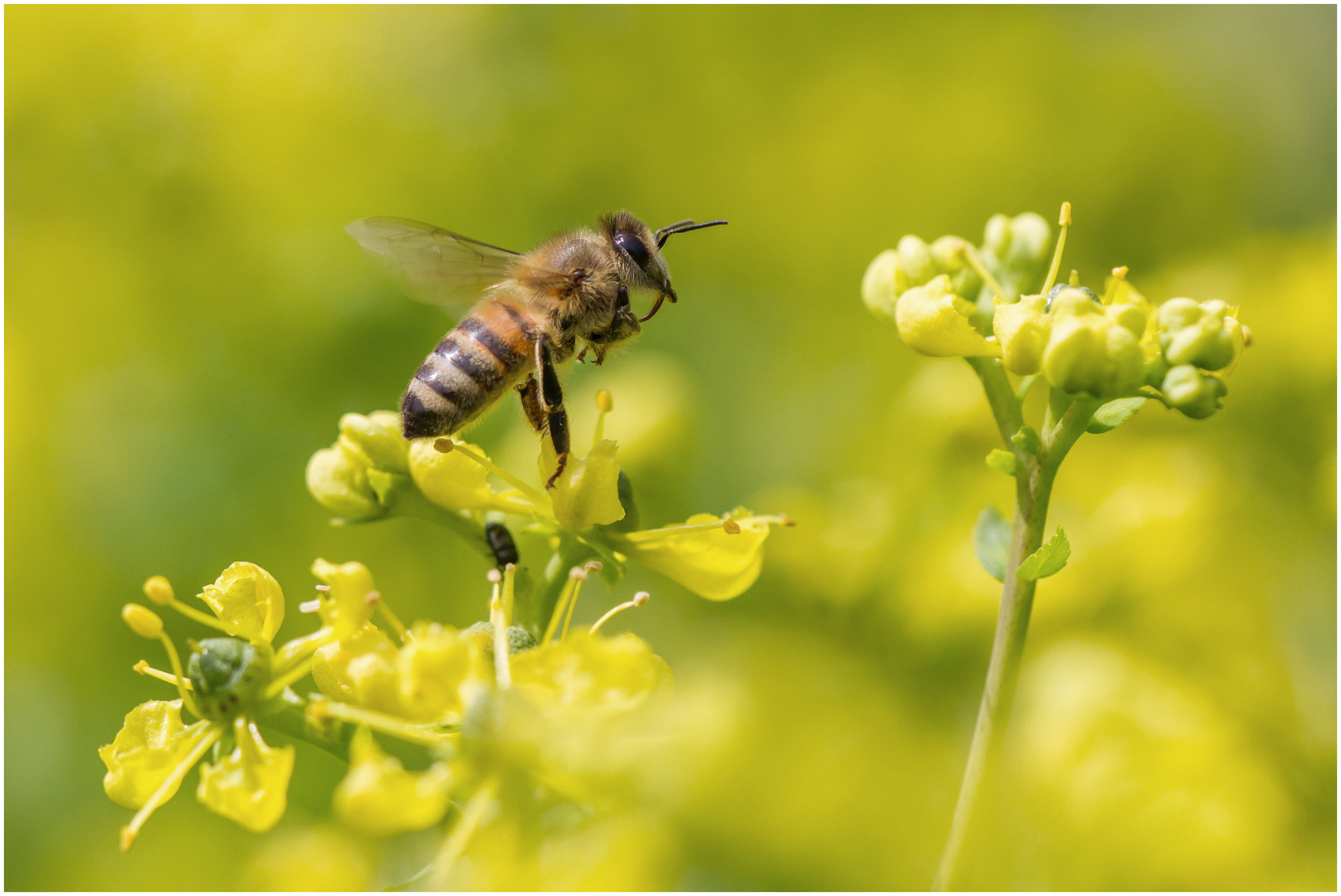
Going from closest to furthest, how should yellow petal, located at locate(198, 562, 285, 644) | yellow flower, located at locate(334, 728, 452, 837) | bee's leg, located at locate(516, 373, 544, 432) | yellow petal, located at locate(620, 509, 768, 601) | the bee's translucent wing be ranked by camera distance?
yellow flower, located at locate(334, 728, 452, 837) → yellow petal, located at locate(198, 562, 285, 644) → yellow petal, located at locate(620, 509, 768, 601) → bee's leg, located at locate(516, 373, 544, 432) → the bee's translucent wing

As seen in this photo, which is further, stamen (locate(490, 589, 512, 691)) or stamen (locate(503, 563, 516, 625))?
stamen (locate(503, 563, 516, 625))

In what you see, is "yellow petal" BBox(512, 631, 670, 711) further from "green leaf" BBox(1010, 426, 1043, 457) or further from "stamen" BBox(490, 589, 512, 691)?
"green leaf" BBox(1010, 426, 1043, 457)

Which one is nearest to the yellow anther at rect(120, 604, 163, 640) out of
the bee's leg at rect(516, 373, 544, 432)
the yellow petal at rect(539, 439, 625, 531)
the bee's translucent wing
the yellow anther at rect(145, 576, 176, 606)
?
the yellow anther at rect(145, 576, 176, 606)

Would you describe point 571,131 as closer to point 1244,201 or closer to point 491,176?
point 491,176

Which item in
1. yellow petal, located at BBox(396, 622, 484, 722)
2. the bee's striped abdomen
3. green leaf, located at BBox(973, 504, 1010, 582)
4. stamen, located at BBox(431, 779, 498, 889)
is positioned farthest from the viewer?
the bee's striped abdomen

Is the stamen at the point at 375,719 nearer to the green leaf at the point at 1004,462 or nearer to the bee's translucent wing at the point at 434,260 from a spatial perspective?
the green leaf at the point at 1004,462

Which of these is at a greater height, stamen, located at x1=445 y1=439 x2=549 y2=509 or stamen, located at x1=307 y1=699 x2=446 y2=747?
stamen, located at x1=445 y1=439 x2=549 y2=509

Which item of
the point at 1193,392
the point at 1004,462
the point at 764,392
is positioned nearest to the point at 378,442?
the point at 1004,462

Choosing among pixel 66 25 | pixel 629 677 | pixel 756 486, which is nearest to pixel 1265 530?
pixel 756 486
